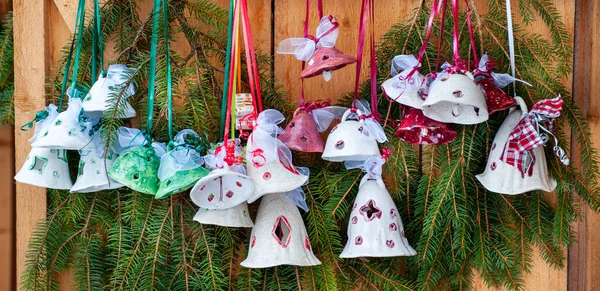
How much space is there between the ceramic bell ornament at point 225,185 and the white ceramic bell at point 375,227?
24cm

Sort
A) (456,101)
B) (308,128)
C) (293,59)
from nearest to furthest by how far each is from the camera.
Result: (456,101)
(308,128)
(293,59)

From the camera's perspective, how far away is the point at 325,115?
60.1 inches

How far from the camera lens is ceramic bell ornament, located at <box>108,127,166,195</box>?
1.42 metres

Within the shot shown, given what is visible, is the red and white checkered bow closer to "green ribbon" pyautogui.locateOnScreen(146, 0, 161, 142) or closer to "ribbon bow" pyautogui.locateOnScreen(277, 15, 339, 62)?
"ribbon bow" pyautogui.locateOnScreen(277, 15, 339, 62)

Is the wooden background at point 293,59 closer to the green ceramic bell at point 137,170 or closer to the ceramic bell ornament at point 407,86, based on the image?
the ceramic bell ornament at point 407,86

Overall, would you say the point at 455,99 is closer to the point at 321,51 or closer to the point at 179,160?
the point at 321,51

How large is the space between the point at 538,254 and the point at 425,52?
543mm

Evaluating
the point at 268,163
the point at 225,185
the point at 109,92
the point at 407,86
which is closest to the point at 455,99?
the point at 407,86

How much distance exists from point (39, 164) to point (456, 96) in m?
0.90

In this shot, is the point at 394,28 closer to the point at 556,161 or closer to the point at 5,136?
the point at 556,161

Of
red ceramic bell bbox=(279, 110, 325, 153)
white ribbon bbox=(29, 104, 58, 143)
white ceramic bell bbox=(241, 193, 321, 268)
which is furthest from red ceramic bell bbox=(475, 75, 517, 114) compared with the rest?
white ribbon bbox=(29, 104, 58, 143)

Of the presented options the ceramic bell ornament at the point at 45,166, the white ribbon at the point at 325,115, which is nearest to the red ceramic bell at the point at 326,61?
the white ribbon at the point at 325,115

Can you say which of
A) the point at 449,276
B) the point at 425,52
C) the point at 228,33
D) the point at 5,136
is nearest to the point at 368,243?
the point at 449,276

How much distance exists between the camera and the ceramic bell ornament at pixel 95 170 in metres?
1.51
